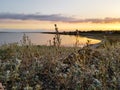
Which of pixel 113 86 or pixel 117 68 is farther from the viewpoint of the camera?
pixel 117 68

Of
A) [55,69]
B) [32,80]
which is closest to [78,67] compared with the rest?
[55,69]

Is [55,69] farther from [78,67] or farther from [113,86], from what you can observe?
[113,86]

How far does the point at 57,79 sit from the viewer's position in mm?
8750

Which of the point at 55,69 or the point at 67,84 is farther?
the point at 55,69

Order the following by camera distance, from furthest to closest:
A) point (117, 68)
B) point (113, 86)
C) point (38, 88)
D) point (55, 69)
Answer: point (117, 68)
point (55, 69)
point (113, 86)
point (38, 88)

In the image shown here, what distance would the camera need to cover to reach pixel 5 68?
978 cm

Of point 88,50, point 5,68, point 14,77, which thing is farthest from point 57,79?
point 88,50

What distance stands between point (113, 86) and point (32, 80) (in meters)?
1.88

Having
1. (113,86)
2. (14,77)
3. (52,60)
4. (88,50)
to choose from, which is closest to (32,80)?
(14,77)

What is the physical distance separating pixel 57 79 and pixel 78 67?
90 cm

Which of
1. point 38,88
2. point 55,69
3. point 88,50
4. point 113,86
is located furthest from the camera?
point 88,50

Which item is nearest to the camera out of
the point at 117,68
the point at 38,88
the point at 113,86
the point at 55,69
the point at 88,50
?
the point at 38,88

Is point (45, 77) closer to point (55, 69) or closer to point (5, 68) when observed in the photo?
point (55, 69)

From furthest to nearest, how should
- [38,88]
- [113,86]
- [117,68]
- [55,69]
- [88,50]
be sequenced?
[88,50] → [117,68] → [55,69] → [113,86] → [38,88]
